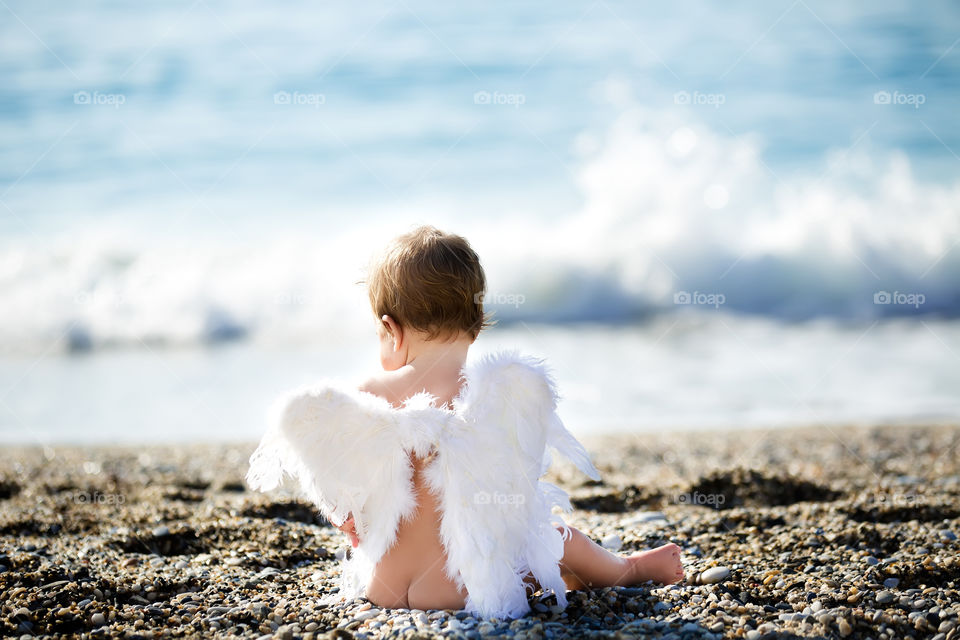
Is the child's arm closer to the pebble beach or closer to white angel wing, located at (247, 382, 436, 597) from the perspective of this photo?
white angel wing, located at (247, 382, 436, 597)

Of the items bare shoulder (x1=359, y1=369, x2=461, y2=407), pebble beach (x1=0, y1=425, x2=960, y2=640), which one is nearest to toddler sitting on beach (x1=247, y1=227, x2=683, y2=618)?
bare shoulder (x1=359, y1=369, x2=461, y2=407)

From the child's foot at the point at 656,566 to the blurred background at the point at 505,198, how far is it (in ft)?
18.5

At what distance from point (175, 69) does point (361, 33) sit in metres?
4.56

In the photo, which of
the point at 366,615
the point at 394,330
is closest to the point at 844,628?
the point at 366,615

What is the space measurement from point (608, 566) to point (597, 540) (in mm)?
797

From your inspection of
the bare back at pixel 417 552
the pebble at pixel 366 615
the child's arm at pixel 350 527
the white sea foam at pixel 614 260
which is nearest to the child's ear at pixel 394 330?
the bare back at pixel 417 552

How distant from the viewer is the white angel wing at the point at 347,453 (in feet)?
8.87

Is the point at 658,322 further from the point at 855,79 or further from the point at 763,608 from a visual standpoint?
the point at 763,608

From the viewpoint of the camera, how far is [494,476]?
2.80 meters

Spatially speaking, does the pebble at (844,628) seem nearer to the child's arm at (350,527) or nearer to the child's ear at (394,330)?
the child's arm at (350,527)

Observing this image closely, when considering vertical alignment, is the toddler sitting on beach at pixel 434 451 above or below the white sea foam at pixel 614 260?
below

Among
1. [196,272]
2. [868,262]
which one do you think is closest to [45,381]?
[196,272]

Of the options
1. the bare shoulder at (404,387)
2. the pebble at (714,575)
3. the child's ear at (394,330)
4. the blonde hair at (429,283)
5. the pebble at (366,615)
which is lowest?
the pebble at (714,575)

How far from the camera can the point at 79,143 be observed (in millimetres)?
17500
